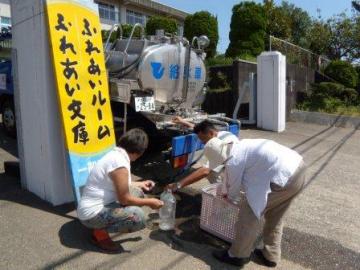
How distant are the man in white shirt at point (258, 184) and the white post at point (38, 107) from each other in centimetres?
203

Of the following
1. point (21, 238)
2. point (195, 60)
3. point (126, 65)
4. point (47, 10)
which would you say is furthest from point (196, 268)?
point (195, 60)

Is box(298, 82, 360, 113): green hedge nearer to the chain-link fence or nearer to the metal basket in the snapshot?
the chain-link fence

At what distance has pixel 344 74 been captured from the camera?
603 inches

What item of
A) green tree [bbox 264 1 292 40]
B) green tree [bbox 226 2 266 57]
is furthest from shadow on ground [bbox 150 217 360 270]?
green tree [bbox 264 1 292 40]

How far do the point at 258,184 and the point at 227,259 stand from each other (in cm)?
77

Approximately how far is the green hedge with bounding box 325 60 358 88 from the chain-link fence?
1.09 metres

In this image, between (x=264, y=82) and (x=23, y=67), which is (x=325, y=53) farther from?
(x=23, y=67)

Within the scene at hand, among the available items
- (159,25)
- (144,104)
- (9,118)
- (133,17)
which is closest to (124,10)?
(133,17)

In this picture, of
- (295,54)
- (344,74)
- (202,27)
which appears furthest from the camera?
(202,27)

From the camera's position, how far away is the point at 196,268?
3533 millimetres

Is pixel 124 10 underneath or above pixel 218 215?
above

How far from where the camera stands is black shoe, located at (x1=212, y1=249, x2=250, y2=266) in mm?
3572

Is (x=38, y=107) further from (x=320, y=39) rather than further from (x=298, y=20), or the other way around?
(x=298, y=20)

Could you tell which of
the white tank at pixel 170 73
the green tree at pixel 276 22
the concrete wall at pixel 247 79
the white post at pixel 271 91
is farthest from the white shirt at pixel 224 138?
the green tree at pixel 276 22
